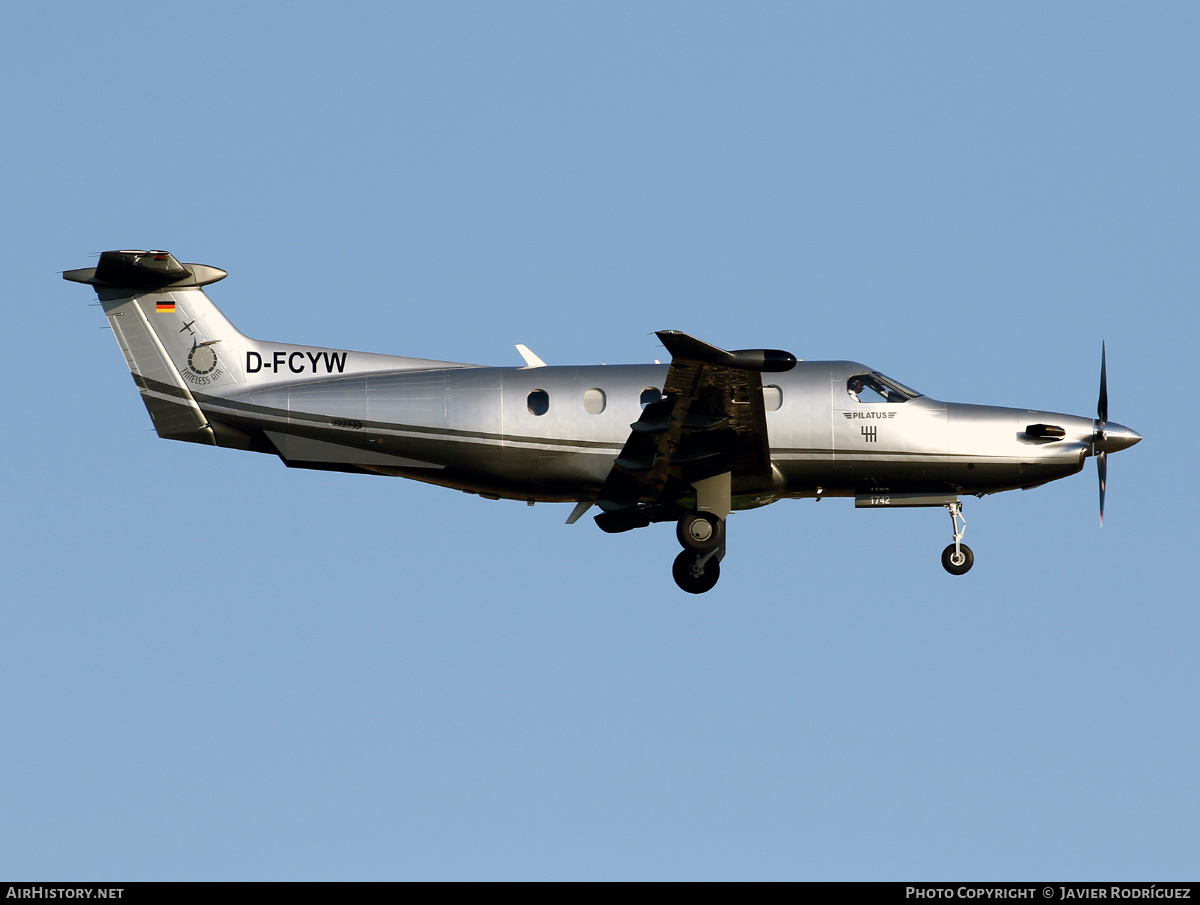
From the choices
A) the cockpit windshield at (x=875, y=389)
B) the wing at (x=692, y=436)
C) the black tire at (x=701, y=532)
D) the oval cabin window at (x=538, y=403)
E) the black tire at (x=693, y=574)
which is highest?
the cockpit windshield at (x=875, y=389)

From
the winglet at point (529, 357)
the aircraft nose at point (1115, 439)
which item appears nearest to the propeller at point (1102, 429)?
the aircraft nose at point (1115, 439)

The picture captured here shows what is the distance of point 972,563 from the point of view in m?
21.8

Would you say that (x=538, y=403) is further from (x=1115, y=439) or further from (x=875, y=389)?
(x=1115, y=439)

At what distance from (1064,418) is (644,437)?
7.09 meters

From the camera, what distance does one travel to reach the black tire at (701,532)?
20453mm

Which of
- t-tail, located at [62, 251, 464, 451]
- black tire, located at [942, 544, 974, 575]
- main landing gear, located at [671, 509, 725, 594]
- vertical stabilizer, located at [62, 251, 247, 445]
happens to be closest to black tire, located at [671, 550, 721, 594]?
main landing gear, located at [671, 509, 725, 594]

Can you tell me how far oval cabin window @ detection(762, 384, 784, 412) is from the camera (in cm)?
2088

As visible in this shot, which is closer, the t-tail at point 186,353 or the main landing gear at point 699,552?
the main landing gear at point 699,552

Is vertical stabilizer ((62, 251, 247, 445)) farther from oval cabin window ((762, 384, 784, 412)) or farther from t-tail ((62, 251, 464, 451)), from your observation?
oval cabin window ((762, 384, 784, 412))

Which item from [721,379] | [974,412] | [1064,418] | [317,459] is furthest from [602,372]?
[1064,418]

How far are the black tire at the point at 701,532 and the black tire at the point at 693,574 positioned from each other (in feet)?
1.71

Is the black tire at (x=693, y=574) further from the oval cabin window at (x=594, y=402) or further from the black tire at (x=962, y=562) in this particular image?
the black tire at (x=962, y=562)
